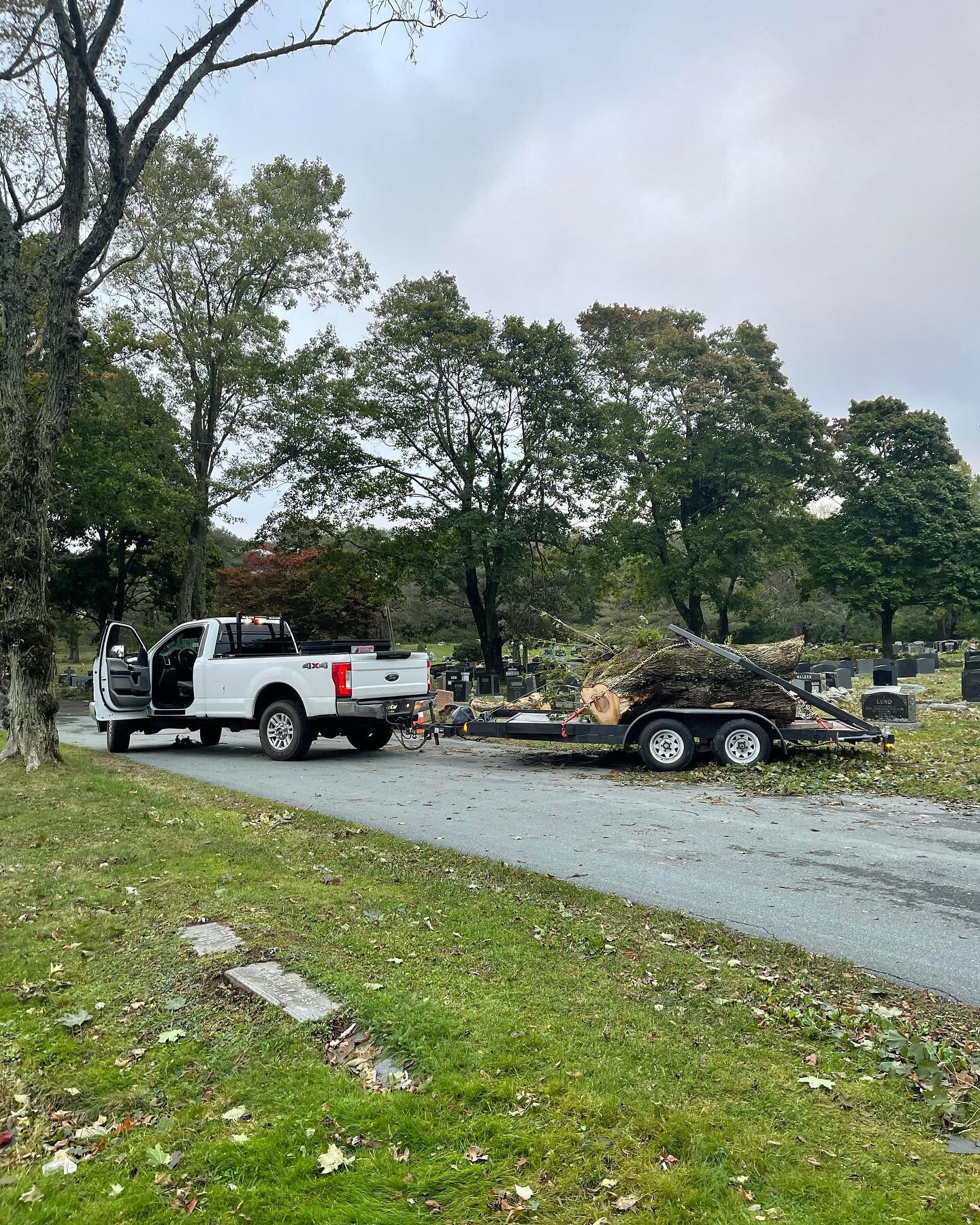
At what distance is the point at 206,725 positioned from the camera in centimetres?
1359

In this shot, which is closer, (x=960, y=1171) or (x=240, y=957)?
(x=960, y=1171)

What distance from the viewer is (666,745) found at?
1070 cm

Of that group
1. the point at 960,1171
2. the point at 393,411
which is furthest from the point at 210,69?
the point at 393,411

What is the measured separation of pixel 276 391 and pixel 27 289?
18.3m

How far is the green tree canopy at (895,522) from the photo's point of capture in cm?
3484

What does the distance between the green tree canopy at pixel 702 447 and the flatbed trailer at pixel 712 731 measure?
23.4 metres

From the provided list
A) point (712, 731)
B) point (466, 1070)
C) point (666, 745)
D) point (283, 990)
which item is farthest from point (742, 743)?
point (466, 1070)

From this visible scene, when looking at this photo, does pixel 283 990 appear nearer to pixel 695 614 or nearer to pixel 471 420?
pixel 471 420

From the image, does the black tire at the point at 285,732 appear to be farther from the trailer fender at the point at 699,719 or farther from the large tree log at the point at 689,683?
the trailer fender at the point at 699,719

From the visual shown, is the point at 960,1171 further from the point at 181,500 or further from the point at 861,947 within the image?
the point at 181,500

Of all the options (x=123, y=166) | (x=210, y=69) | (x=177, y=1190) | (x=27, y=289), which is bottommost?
(x=177, y=1190)

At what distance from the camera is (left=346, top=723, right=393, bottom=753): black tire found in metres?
13.1

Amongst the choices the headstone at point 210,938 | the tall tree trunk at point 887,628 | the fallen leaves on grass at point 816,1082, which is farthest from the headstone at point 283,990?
the tall tree trunk at point 887,628

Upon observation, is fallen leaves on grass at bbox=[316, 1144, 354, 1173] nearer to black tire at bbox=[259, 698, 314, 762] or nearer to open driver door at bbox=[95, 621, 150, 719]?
black tire at bbox=[259, 698, 314, 762]
